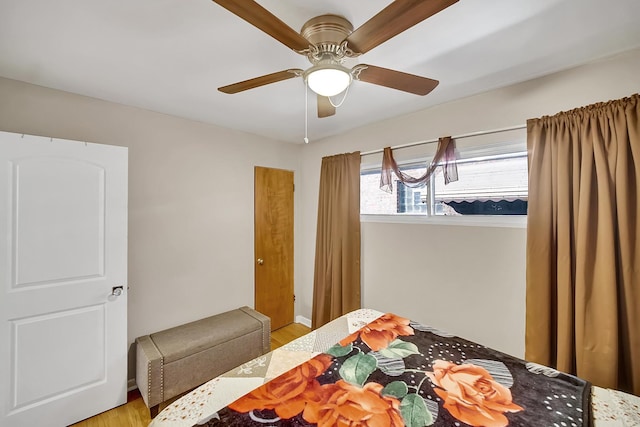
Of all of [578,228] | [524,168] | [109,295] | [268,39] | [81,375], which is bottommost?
[81,375]

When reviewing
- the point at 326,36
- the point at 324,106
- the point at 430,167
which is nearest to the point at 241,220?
the point at 324,106

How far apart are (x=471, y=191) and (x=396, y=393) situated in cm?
173

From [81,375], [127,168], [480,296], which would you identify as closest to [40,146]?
[127,168]

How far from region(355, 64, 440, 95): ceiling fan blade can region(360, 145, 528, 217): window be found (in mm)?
1039

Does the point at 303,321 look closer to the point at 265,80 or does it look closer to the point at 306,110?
the point at 306,110

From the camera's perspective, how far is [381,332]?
5.23ft

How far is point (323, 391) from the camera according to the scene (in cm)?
108

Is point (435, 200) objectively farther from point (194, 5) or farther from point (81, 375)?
point (81, 375)

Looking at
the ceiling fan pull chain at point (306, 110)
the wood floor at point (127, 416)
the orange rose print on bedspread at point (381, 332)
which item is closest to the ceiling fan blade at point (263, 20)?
the ceiling fan pull chain at point (306, 110)

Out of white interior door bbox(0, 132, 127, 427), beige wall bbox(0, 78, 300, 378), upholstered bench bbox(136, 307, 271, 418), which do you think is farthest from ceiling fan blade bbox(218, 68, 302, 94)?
upholstered bench bbox(136, 307, 271, 418)

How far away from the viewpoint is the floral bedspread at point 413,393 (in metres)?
0.95

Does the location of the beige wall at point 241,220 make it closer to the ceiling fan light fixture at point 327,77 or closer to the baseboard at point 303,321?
the baseboard at point 303,321

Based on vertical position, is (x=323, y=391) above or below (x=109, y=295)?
below

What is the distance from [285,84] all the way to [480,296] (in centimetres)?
224
